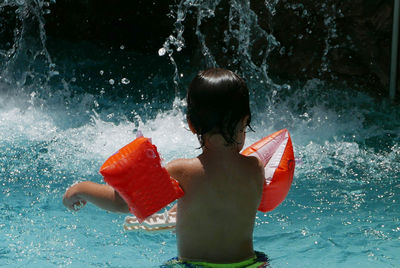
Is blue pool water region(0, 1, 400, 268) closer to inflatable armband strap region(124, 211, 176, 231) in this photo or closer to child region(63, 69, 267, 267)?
inflatable armband strap region(124, 211, 176, 231)

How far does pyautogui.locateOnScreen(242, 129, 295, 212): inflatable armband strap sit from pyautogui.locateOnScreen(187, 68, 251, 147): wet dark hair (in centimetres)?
37

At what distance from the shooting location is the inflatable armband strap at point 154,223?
2.12 metres

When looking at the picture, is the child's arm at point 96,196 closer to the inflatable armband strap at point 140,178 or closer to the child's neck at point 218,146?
the inflatable armband strap at point 140,178

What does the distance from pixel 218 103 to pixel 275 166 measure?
1.72 feet

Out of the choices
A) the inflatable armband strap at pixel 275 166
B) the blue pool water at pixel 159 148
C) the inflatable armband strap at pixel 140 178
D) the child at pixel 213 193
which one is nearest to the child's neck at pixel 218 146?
the child at pixel 213 193

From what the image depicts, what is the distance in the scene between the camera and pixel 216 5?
6.17 meters

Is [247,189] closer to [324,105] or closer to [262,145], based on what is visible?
[262,145]

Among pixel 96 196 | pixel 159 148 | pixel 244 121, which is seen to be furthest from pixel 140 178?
pixel 159 148

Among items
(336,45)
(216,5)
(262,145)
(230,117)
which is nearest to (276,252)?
(262,145)

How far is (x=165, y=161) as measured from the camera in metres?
3.92

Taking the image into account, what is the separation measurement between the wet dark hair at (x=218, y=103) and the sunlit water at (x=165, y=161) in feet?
3.52

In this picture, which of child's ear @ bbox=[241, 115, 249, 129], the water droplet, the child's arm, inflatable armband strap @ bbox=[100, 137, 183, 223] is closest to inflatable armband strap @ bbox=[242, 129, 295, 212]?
child's ear @ bbox=[241, 115, 249, 129]

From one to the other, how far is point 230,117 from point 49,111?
3784 mm

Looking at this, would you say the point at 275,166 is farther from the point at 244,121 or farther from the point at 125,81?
the point at 125,81
